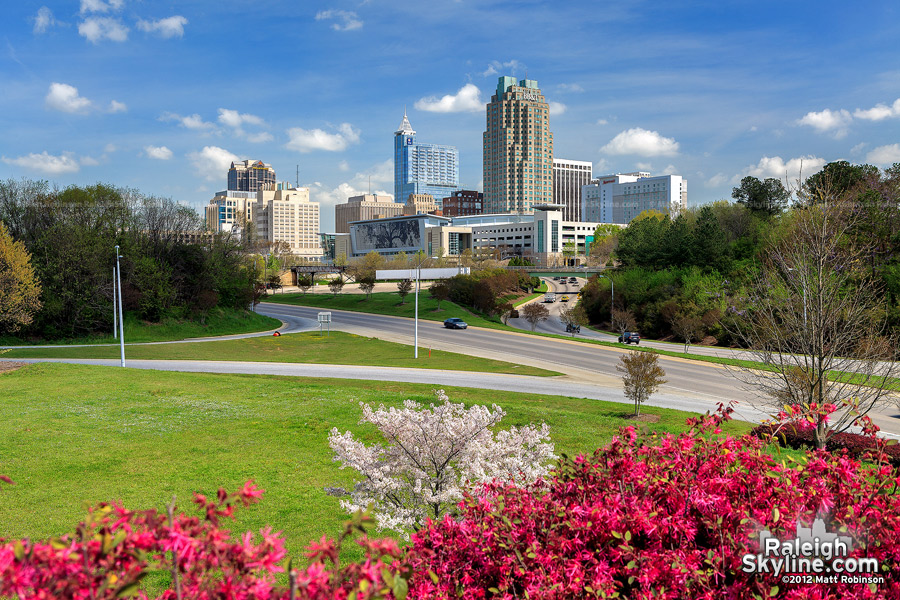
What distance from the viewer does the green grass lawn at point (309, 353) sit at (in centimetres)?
3634

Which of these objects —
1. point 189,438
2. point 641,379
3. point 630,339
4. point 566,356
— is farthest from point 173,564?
point 630,339

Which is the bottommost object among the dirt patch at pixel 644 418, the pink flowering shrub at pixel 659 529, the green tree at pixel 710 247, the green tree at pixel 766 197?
the dirt patch at pixel 644 418

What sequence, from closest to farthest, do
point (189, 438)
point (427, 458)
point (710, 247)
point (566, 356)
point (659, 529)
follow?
point (659, 529) → point (427, 458) → point (189, 438) → point (566, 356) → point (710, 247)

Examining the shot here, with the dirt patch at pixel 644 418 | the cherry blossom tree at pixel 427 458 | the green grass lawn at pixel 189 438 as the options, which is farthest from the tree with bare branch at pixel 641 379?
the cherry blossom tree at pixel 427 458

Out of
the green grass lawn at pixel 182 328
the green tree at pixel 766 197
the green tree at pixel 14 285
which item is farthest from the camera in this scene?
the green tree at pixel 766 197

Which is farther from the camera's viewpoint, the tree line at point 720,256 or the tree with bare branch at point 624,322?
the tree with bare branch at point 624,322

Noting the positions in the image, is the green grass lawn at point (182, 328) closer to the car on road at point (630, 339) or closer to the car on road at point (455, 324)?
the car on road at point (455, 324)

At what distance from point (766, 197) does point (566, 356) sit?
4965 centimetres

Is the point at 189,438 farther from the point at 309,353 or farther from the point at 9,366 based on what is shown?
the point at 309,353

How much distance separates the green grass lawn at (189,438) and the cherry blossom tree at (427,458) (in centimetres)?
217

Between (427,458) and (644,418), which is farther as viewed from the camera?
(644,418)

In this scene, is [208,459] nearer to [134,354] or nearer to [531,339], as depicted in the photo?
[134,354]

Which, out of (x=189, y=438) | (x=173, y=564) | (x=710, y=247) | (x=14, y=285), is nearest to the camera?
(x=173, y=564)

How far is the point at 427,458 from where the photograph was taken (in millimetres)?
8742
